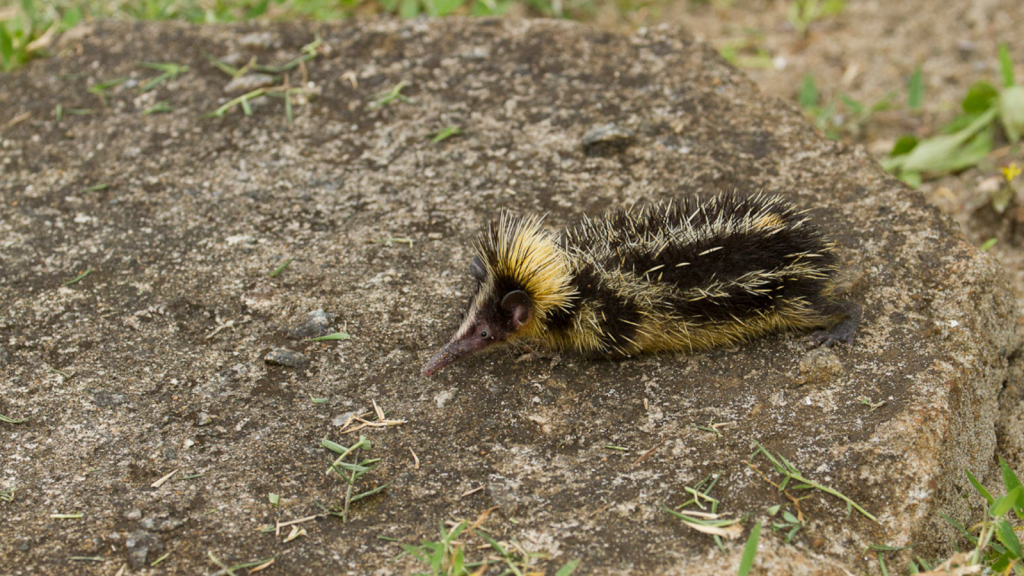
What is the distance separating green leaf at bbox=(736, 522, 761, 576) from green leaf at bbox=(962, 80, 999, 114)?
5.53m

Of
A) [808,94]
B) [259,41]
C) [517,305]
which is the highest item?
[259,41]

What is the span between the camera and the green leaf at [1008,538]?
155 inches

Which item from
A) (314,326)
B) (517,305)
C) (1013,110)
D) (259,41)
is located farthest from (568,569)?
(1013,110)

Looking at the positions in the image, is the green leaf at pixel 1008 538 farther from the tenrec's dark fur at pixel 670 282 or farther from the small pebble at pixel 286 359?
the small pebble at pixel 286 359

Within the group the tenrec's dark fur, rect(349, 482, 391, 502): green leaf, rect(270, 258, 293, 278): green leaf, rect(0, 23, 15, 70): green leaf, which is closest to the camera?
rect(349, 482, 391, 502): green leaf

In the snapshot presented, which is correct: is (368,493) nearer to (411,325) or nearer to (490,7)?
(411,325)

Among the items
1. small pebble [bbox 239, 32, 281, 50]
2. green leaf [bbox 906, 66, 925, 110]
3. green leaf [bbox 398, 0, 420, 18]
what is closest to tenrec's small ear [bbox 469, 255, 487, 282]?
small pebble [bbox 239, 32, 281, 50]

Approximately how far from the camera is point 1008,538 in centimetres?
396

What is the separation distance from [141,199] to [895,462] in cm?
474

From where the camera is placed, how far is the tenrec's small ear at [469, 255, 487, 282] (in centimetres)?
494

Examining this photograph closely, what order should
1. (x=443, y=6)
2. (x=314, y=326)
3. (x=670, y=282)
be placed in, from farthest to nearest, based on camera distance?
(x=443, y=6) → (x=314, y=326) → (x=670, y=282)

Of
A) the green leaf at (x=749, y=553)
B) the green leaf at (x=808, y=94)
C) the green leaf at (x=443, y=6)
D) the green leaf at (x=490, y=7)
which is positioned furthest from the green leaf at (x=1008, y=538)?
the green leaf at (x=490, y=7)

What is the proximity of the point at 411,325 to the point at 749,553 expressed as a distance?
7.39 ft

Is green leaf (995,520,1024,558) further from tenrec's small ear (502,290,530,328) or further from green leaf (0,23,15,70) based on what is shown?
Result: green leaf (0,23,15,70)
